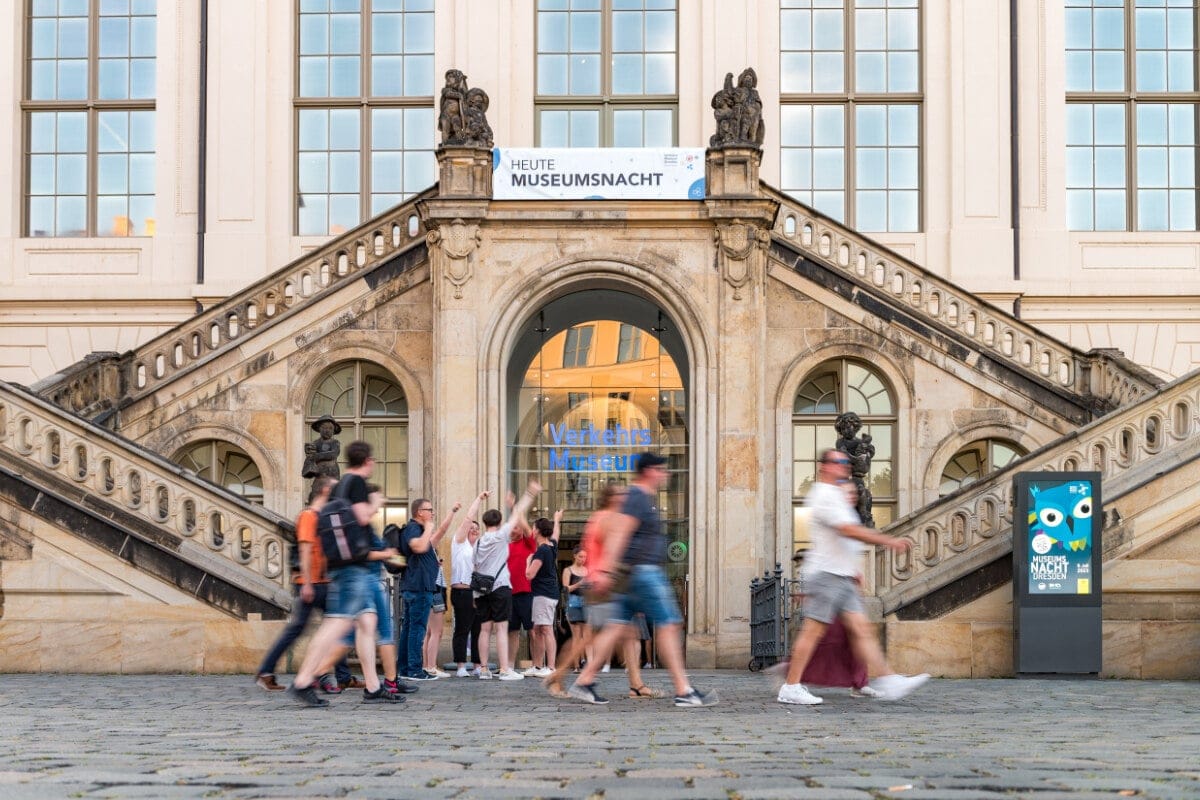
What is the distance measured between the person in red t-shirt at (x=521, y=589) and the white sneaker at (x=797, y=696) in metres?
5.63

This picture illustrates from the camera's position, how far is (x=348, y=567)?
11414 millimetres

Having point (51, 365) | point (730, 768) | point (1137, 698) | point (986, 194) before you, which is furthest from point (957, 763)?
point (51, 365)

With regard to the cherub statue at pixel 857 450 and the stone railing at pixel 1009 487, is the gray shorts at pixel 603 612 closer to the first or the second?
the stone railing at pixel 1009 487

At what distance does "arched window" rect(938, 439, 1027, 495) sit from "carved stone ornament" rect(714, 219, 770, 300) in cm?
402

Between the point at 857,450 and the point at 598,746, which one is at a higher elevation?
the point at 857,450

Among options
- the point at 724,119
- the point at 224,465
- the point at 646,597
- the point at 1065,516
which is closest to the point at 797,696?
the point at 646,597

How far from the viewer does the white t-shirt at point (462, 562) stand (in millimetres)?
16656

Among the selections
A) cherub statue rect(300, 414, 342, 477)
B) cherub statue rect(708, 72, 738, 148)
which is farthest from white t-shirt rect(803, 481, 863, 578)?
cherub statue rect(708, 72, 738, 148)

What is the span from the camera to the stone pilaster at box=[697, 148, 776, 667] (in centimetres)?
2011

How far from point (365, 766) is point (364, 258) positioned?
50.9 feet

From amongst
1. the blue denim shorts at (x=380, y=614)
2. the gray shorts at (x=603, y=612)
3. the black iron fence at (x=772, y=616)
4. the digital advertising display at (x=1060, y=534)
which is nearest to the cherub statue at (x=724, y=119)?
the black iron fence at (x=772, y=616)

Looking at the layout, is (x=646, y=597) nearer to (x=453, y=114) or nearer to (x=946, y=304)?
(x=453, y=114)

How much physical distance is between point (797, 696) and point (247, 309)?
1269 cm

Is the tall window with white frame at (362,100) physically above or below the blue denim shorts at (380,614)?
above
